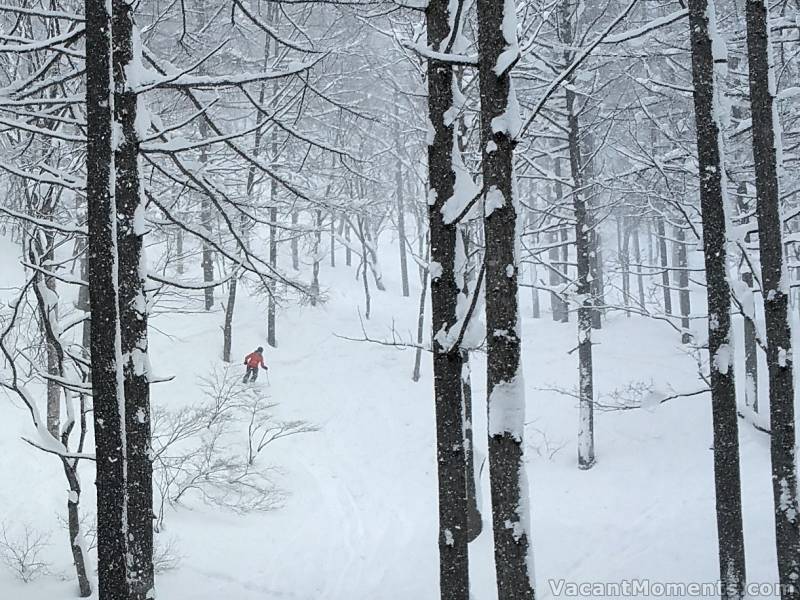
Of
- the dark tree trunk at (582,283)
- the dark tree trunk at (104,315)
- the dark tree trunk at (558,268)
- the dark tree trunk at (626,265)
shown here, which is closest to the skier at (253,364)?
the dark tree trunk at (558,268)

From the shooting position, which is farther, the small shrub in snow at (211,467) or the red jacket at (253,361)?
the red jacket at (253,361)

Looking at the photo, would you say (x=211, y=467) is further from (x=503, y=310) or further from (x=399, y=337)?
(x=503, y=310)

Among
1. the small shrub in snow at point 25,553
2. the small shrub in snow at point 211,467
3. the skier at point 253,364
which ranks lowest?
the small shrub in snow at point 25,553

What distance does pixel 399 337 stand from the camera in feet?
25.3

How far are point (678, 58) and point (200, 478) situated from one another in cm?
1418

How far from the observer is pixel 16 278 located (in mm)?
22531

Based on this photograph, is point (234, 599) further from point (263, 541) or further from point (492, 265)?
point (492, 265)

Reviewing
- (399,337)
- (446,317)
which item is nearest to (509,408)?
(446,317)

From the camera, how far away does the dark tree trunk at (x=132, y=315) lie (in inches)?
206

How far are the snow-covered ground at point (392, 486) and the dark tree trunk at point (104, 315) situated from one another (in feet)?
19.0

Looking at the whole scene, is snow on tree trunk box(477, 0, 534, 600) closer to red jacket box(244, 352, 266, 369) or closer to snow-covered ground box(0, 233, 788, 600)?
snow-covered ground box(0, 233, 788, 600)

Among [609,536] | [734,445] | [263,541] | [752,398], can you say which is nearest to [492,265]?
[734,445]

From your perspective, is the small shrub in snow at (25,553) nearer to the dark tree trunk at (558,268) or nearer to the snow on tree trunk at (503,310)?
the snow on tree trunk at (503,310)

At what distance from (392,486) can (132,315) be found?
1027 cm
